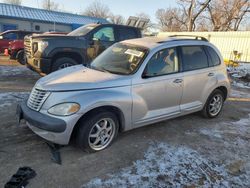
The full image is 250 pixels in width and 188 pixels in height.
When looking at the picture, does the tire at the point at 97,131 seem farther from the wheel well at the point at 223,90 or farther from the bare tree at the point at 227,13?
the bare tree at the point at 227,13

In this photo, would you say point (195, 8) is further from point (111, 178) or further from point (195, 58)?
point (111, 178)

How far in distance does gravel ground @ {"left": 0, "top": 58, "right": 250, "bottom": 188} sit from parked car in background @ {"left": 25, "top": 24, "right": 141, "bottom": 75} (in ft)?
7.39

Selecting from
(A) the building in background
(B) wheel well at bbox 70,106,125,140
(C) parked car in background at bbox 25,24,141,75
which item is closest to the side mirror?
(B) wheel well at bbox 70,106,125,140

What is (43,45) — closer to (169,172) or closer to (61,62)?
(61,62)

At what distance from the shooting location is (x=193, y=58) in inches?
200

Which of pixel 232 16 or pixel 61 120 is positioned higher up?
pixel 232 16

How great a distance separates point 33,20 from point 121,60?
28.0 m

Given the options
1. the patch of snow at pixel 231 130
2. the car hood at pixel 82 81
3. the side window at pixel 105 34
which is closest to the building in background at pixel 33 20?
the side window at pixel 105 34

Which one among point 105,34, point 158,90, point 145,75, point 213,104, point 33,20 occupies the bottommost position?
point 213,104

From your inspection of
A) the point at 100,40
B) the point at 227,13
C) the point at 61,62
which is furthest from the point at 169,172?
the point at 227,13

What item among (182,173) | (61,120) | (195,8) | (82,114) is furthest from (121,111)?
(195,8)

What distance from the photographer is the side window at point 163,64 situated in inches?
170

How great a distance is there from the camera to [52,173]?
10.7ft

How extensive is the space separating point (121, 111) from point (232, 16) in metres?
41.1
